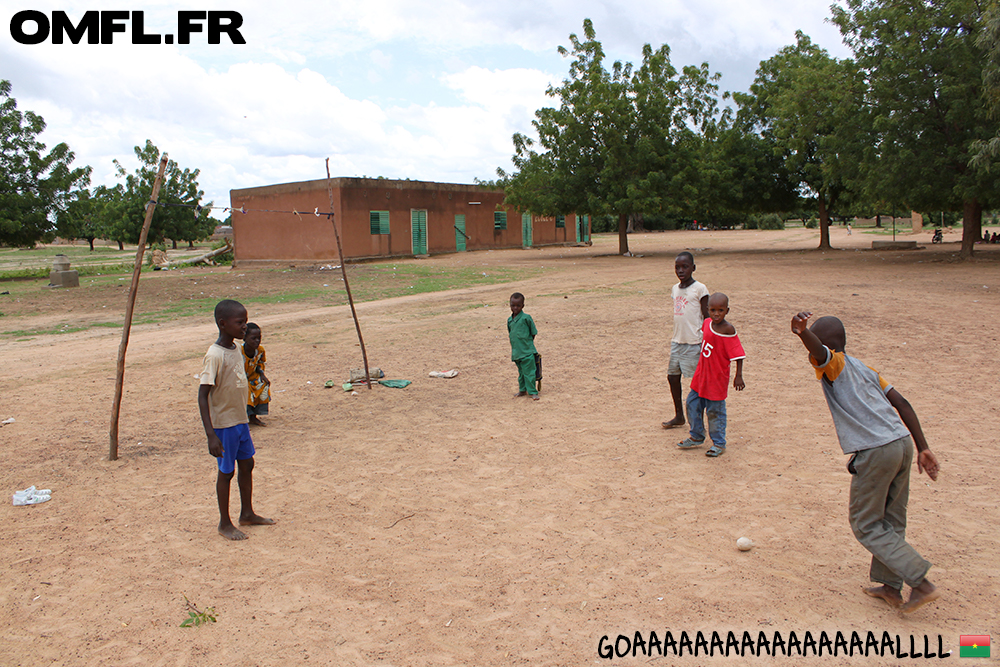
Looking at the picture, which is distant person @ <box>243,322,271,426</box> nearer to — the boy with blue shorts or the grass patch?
the boy with blue shorts

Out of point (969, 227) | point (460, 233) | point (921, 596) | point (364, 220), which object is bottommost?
point (921, 596)

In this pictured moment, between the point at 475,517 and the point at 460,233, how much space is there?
3193 centimetres

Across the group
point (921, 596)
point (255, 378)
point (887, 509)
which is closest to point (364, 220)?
point (255, 378)

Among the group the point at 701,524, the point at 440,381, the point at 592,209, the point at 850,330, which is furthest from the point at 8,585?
the point at 592,209

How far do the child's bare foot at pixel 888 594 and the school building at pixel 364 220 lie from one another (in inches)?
1051

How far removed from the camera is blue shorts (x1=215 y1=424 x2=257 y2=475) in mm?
4086

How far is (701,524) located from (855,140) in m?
21.1

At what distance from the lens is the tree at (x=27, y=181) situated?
90.0ft

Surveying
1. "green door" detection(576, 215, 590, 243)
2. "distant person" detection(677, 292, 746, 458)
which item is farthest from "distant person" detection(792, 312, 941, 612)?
"green door" detection(576, 215, 590, 243)

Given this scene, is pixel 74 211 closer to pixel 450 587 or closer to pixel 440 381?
pixel 440 381

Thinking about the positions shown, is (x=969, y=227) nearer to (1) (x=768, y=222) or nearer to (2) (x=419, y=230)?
(2) (x=419, y=230)

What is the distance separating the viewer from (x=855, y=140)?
21.4 m

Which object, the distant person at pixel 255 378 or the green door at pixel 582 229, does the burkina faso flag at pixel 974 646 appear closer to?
the distant person at pixel 255 378

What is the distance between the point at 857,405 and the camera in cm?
312
